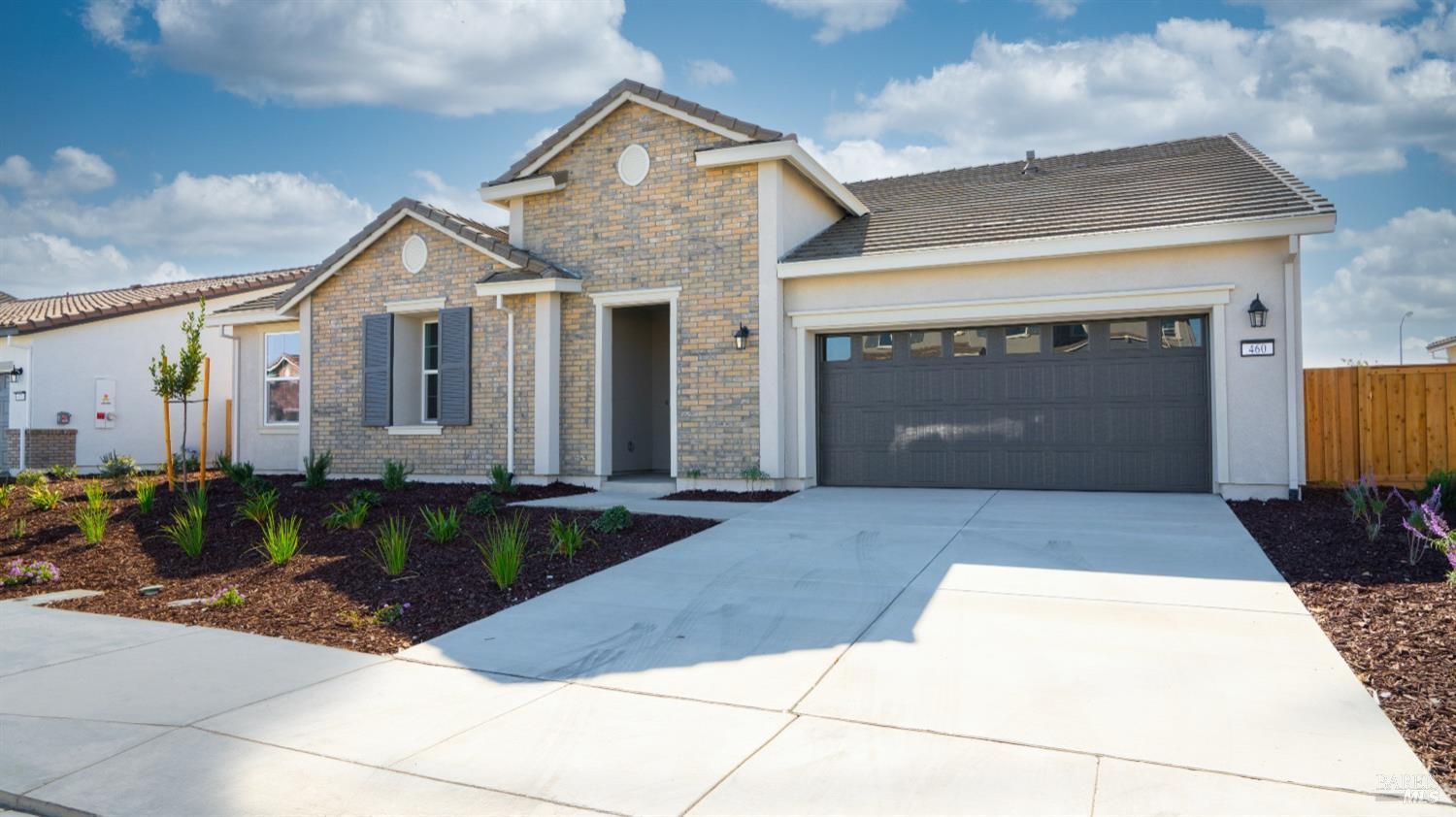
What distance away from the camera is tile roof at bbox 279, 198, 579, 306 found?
13.6 meters

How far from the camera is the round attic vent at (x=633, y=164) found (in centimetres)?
1347

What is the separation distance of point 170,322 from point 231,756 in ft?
68.7

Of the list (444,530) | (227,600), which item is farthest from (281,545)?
(444,530)

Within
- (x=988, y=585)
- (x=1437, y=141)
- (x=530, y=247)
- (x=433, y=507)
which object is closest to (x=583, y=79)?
(x=530, y=247)

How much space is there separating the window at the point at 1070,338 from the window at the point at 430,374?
10098 millimetres

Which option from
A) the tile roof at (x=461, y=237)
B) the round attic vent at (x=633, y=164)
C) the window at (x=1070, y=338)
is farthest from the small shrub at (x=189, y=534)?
the window at (x=1070, y=338)

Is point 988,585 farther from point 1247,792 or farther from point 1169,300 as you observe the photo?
point 1169,300

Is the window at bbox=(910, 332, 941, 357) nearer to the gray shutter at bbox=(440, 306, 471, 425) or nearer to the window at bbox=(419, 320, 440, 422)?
the gray shutter at bbox=(440, 306, 471, 425)

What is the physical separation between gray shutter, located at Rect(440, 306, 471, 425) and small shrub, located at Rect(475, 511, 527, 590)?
20.0ft

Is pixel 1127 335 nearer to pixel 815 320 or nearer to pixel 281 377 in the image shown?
pixel 815 320

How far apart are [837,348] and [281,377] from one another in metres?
11.4

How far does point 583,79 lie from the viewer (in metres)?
14.6

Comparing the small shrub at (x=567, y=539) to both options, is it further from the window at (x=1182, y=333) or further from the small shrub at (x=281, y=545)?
the window at (x=1182, y=333)

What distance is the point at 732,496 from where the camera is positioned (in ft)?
39.8
